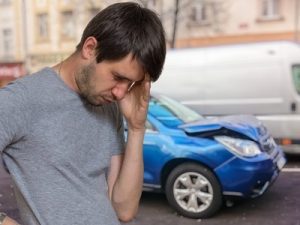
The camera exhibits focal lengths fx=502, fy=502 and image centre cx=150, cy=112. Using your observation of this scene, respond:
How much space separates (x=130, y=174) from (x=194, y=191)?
399 cm

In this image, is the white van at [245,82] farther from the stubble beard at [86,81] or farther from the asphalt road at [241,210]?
the stubble beard at [86,81]

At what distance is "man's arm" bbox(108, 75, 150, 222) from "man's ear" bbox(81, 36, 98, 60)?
0.77ft

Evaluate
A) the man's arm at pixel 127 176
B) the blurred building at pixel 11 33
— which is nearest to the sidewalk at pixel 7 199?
the man's arm at pixel 127 176

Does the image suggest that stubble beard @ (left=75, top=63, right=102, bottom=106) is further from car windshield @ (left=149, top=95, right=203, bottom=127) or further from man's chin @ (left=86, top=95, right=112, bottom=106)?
car windshield @ (left=149, top=95, right=203, bottom=127)

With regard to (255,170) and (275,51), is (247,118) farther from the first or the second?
Answer: (275,51)

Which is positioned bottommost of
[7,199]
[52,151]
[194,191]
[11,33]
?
[7,199]

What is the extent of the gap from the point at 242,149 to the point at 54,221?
4.20 metres

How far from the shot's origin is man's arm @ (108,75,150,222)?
1.68m

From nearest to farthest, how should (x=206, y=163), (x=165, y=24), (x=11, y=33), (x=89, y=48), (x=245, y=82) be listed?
1. (x=89, y=48)
2. (x=206, y=163)
3. (x=245, y=82)
4. (x=165, y=24)
5. (x=11, y=33)

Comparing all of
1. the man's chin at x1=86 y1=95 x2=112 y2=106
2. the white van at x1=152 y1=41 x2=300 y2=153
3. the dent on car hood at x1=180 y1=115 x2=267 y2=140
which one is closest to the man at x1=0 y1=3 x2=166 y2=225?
the man's chin at x1=86 y1=95 x2=112 y2=106

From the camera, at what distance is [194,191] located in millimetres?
5586

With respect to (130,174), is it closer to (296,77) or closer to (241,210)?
(241,210)

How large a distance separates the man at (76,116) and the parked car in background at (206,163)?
3.95 m

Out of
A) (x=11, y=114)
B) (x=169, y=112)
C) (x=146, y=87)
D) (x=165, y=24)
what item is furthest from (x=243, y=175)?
(x=165, y=24)
